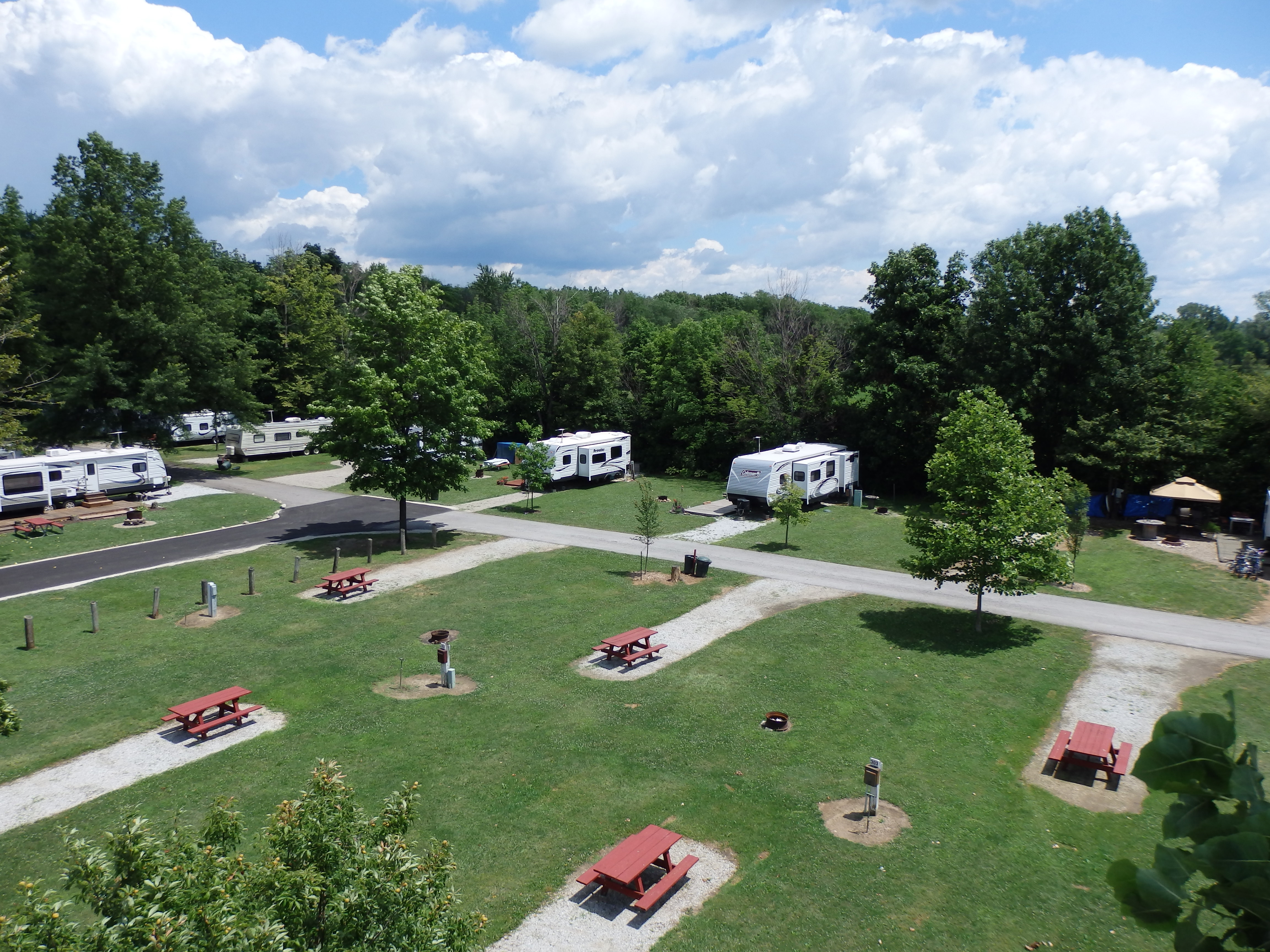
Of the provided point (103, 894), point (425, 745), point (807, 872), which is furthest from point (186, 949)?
point (425, 745)

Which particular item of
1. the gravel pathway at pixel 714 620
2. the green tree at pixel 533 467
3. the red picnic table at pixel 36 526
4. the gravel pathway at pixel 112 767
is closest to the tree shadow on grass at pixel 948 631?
the gravel pathway at pixel 714 620

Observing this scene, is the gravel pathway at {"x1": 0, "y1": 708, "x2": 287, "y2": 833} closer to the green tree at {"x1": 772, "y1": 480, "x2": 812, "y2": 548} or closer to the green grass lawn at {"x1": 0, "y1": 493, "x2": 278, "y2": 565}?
the green grass lawn at {"x1": 0, "y1": 493, "x2": 278, "y2": 565}

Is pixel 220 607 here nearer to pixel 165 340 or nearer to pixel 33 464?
pixel 33 464

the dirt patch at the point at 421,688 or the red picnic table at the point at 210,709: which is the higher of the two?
the red picnic table at the point at 210,709

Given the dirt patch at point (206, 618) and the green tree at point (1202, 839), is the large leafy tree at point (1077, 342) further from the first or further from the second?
the green tree at point (1202, 839)

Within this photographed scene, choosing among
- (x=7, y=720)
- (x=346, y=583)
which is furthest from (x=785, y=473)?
(x=7, y=720)

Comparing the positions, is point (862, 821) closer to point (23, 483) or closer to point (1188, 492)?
point (1188, 492)

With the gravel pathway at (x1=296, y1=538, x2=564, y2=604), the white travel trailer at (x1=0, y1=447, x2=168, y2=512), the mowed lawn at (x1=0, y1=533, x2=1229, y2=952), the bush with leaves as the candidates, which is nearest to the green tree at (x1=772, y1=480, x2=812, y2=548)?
the mowed lawn at (x1=0, y1=533, x2=1229, y2=952)
